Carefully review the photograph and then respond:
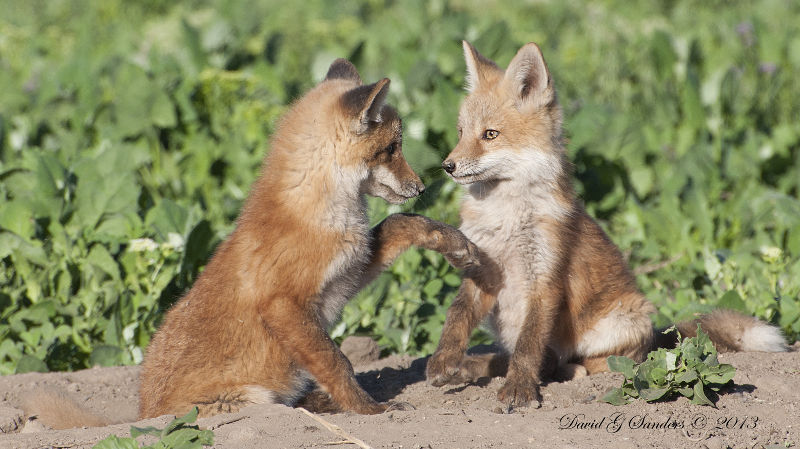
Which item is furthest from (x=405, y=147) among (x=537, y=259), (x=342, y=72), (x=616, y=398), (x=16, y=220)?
(x=616, y=398)

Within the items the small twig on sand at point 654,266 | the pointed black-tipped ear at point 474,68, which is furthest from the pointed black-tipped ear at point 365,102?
the small twig on sand at point 654,266

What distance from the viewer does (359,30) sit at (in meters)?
13.4

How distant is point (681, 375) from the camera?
4629 millimetres

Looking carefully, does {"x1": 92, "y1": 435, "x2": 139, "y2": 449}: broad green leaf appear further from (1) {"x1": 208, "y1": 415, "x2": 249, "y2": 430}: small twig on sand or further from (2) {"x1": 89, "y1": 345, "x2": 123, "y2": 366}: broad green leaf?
(2) {"x1": 89, "y1": 345, "x2": 123, "y2": 366}: broad green leaf

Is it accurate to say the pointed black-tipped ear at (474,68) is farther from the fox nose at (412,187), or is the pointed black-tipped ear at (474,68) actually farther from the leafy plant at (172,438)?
the leafy plant at (172,438)

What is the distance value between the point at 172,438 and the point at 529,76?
331 cm

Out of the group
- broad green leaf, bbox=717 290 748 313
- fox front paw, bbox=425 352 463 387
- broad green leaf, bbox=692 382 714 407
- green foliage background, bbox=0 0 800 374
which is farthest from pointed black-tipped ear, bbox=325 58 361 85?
broad green leaf, bbox=717 290 748 313

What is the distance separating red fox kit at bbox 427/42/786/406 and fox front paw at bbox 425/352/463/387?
0.02 m

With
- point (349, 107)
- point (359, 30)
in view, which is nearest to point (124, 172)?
point (349, 107)

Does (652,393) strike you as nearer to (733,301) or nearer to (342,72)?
(733,301)

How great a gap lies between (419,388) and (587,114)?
15.1 feet

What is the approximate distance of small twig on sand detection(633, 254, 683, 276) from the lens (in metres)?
7.82

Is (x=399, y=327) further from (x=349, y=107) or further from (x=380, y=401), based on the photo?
(x=349, y=107)

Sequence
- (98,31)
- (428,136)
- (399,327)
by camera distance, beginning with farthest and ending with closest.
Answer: (98,31)
(428,136)
(399,327)
